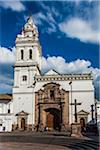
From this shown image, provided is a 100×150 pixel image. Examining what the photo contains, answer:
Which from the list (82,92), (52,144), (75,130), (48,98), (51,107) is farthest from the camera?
(48,98)

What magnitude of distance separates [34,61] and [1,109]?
358 inches

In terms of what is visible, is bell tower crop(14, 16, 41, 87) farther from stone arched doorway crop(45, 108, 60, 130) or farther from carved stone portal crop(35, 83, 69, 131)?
stone arched doorway crop(45, 108, 60, 130)

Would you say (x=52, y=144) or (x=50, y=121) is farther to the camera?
(x=50, y=121)

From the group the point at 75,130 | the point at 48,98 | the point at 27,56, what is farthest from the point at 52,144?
the point at 27,56

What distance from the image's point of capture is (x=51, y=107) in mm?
44688

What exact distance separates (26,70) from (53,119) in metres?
8.86

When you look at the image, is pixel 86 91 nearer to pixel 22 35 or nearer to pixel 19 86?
pixel 19 86

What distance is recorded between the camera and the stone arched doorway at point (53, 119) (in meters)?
44.5

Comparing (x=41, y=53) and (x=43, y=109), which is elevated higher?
(x=41, y=53)

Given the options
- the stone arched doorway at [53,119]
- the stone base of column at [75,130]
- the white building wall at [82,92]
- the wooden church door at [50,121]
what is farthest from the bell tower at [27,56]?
the stone base of column at [75,130]

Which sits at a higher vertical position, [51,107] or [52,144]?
[51,107]

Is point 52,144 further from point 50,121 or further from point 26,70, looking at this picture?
point 26,70

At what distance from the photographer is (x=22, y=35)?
163 feet

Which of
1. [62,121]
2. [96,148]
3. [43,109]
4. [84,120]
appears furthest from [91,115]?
[96,148]
